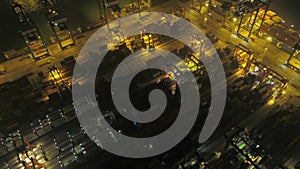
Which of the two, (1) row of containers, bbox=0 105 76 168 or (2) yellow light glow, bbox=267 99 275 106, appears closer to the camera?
(1) row of containers, bbox=0 105 76 168

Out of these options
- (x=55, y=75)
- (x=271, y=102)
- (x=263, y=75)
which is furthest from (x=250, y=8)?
(x=55, y=75)

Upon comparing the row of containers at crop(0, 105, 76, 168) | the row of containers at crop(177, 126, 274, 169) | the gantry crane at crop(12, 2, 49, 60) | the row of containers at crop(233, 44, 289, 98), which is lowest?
the row of containers at crop(177, 126, 274, 169)

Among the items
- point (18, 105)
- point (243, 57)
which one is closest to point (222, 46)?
point (243, 57)

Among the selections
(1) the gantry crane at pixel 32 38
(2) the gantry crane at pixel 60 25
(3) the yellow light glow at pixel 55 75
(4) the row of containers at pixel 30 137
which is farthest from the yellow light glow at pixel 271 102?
(1) the gantry crane at pixel 32 38

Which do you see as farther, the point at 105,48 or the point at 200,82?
the point at 105,48

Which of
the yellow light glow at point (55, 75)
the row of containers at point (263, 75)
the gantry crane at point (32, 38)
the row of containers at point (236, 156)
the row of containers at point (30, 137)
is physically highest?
the gantry crane at point (32, 38)

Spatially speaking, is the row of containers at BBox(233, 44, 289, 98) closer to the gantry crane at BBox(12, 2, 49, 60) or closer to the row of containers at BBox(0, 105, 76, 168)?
the row of containers at BBox(0, 105, 76, 168)

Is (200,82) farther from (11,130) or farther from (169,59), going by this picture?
(11,130)

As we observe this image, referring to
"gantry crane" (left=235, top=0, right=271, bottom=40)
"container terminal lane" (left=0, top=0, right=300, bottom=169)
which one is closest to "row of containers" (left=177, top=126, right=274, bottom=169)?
"container terminal lane" (left=0, top=0, right=300, bottom=169)

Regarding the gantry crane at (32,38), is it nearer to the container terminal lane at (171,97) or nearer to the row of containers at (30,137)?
the container terminal lane at (171,97)
